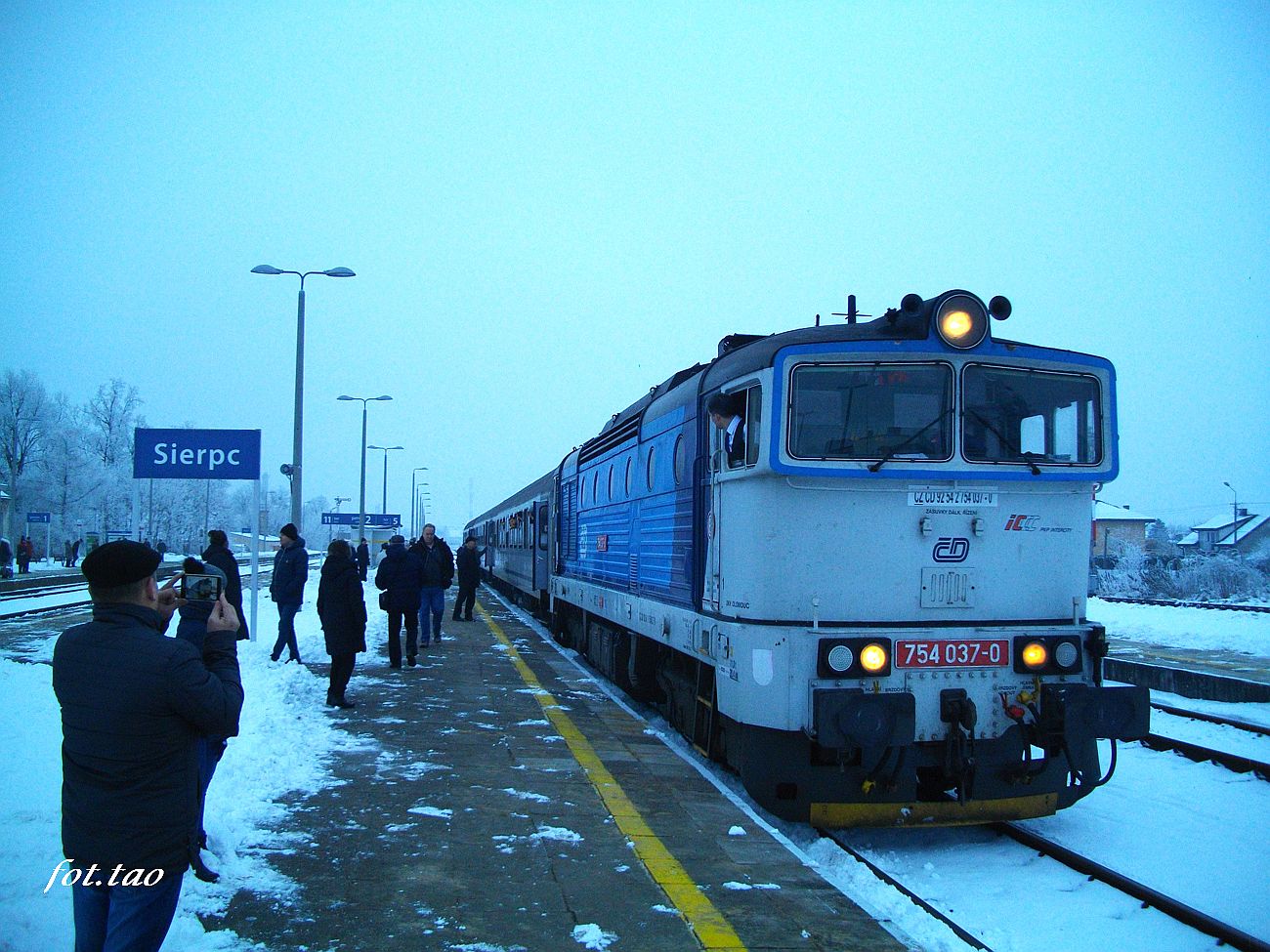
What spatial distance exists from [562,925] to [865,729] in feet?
7.03

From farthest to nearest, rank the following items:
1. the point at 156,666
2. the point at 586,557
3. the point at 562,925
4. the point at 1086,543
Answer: the point at 586,557
the point at 1086,543
the point at 562,925
the point at 156,666

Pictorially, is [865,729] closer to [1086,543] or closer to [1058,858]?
[1058,858]

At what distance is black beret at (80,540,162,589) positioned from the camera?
300cm

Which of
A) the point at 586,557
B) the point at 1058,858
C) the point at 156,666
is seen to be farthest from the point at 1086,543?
the point at 586,557

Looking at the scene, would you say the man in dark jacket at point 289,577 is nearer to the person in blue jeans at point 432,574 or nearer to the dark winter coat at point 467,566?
the person in blue jeans at point 432,574

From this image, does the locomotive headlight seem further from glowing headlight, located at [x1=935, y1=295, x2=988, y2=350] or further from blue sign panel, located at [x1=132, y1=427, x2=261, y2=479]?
blue sign panel, located at [x1=132, y1=427, x2=261, y2=479]

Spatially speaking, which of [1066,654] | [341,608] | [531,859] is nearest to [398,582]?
[341,608]

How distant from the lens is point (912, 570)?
20.1 ft

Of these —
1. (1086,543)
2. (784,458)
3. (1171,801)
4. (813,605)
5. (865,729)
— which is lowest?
(1171,801)

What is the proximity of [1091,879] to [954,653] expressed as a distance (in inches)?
58.7

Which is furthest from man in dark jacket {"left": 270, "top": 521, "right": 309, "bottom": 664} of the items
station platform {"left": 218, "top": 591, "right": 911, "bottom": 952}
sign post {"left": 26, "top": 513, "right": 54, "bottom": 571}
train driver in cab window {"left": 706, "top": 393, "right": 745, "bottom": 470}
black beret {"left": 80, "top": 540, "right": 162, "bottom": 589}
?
sign post {"left": 26, "top": 513, "right": 54, "bottom": 571}

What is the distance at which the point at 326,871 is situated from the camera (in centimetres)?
497

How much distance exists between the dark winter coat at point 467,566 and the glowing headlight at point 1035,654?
1450cm

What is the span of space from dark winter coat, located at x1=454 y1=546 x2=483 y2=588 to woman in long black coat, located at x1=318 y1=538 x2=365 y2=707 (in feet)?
31.3
